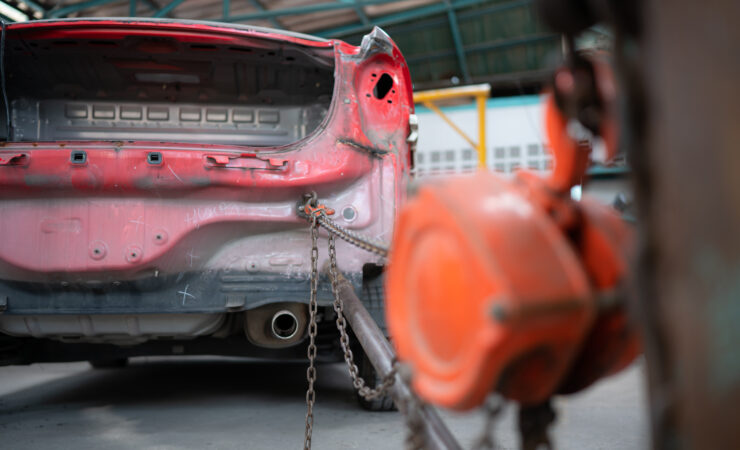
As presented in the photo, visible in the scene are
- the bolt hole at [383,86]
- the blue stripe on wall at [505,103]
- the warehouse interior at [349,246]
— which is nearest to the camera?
the warehouse interior at [349,246]

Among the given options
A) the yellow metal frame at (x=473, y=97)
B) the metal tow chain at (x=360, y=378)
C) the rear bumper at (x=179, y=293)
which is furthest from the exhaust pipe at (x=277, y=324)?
the yellow metal frame at (x=473, y=97)

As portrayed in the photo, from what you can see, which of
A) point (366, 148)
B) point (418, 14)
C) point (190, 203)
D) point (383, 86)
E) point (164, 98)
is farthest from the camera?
point (418, 14)

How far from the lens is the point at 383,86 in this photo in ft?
9.12

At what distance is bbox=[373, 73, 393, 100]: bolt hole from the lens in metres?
2.76

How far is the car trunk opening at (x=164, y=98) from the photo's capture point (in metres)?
3.05

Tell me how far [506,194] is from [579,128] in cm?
15

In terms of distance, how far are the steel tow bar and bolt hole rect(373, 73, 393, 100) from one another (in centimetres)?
93

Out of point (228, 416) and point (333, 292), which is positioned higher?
point (333, 292)

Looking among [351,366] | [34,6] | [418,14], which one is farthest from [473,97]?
[351,366]

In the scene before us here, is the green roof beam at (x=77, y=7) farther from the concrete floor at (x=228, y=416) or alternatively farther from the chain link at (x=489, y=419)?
the chain link at (x=489, y=419)

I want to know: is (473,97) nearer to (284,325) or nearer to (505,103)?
(505,103)

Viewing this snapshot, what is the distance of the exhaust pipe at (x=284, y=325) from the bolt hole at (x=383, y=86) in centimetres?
115

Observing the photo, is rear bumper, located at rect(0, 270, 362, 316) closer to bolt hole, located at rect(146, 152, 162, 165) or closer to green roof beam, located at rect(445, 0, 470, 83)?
bolt hole, located at rect(146, 152, 162, 165)

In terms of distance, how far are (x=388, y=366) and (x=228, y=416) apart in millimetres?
1772
